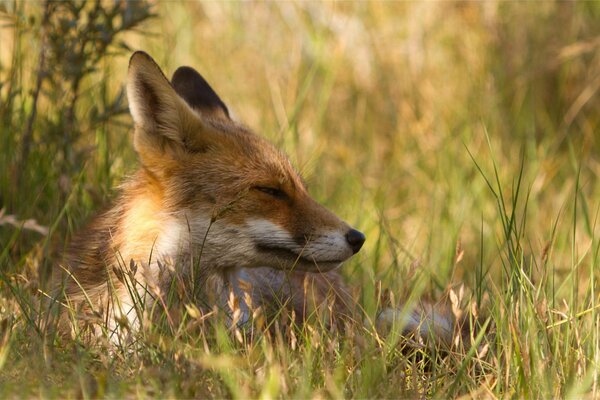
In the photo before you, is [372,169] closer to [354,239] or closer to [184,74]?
[184,74]

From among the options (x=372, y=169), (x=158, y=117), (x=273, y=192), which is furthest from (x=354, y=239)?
(x=372, y=169)

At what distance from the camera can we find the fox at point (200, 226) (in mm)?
4129

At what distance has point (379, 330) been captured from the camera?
3.96 meters

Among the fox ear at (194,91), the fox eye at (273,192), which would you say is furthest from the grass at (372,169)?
the fox ear at (194,91)

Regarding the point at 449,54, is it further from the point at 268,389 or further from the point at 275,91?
the point at 268,389

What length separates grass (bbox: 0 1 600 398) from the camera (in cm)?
338

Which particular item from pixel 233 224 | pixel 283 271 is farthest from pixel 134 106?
pixel 283 271

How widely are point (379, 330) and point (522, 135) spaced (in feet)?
15.6

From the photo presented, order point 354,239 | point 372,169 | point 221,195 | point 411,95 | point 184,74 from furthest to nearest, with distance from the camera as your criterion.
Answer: point 411,95, point 372,169, point 184,74, point 221,195, point 354,239

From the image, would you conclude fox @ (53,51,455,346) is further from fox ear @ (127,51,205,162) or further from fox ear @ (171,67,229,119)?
fox ear @ (171,67,229,119)

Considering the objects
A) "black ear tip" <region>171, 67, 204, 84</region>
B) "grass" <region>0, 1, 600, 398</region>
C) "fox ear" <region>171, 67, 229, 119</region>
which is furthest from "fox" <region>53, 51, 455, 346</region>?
"black ear tip" <region>171, 67, 204, 84</region>

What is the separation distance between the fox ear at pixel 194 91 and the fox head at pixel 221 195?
567mm

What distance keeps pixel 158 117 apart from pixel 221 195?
0.49 m

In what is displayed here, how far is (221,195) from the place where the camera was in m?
4.25
